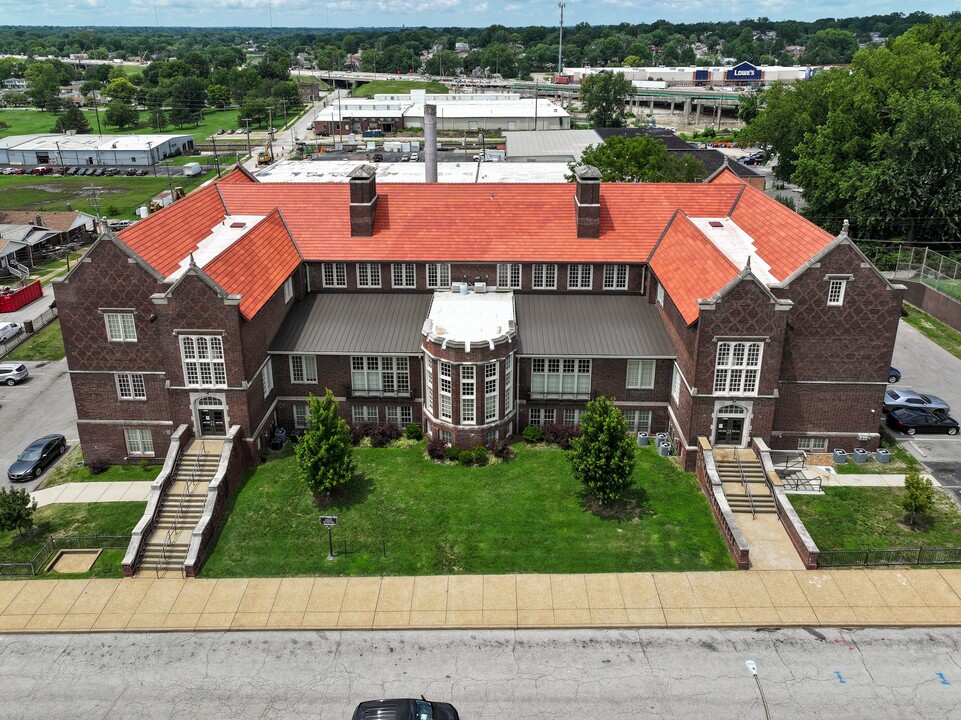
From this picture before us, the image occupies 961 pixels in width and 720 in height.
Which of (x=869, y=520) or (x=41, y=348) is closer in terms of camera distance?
(x=869, y=520)

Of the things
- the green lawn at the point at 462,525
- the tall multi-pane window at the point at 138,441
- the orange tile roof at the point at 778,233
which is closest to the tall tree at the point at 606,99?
the orange tile roof at the point at 778,233

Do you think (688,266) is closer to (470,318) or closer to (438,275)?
(470,318)

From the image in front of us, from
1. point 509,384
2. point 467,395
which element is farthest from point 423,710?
point 509,384

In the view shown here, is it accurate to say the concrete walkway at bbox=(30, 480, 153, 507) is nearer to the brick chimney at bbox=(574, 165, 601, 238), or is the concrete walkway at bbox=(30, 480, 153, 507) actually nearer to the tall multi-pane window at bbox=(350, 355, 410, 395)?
the tall multi-pane window at bbox=(350, 355, 410, 395)

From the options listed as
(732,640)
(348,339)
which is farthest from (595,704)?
(348,339)

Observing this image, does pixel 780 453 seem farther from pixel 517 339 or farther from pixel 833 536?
pixel 517 339

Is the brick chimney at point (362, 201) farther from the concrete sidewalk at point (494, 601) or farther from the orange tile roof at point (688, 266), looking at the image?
the concrete sidewalk at point (494, 601)

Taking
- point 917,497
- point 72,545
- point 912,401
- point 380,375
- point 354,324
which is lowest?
point 72,545
